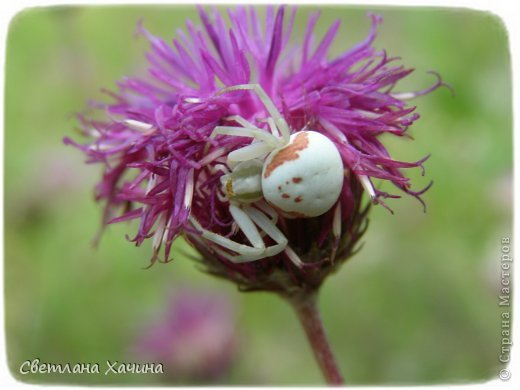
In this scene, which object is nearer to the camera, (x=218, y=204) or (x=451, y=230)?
(x=218, y=204)

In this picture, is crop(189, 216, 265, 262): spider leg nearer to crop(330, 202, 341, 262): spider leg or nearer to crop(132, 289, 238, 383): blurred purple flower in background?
crop(330, 202, 341, 262): spider leg

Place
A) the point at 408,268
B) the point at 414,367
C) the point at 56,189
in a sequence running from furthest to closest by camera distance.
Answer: the point at 56,189, the point at 408,268, the point at 414,367

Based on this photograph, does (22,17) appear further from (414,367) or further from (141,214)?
(414,367)

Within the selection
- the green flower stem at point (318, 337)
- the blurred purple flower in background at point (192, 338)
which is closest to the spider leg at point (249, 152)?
the green flower stem at point (318, 337)

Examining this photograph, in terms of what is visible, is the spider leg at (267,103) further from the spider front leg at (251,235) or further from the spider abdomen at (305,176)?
the spider front leg at (251,235)

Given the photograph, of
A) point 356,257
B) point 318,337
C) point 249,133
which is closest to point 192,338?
point 356,257

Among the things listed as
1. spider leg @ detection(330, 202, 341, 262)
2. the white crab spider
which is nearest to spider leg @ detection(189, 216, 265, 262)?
the white crab spider

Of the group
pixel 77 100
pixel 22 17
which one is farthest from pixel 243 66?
pixel 77 100
